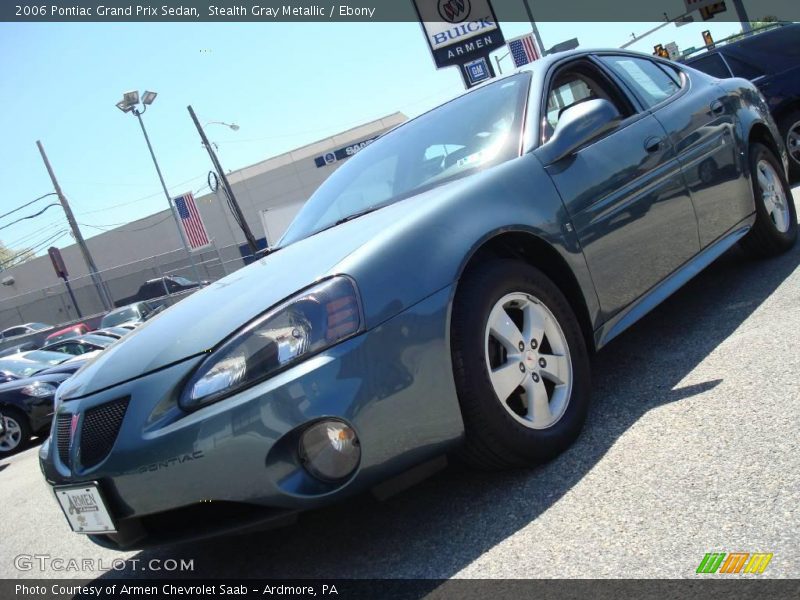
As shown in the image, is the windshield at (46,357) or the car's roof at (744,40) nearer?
the car's roof at (744,40)

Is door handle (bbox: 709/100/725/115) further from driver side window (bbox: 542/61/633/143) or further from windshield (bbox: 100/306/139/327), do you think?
windshield (bbox: 100/306/139/327)

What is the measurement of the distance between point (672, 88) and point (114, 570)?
367cm

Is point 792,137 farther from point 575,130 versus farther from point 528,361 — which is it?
point 528,361

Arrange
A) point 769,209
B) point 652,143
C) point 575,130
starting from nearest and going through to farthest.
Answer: point 575,130 → point 652,143 → point 769,209

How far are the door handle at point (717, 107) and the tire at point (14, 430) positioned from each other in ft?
25.5

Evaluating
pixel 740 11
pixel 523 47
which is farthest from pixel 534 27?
pixel 740 11

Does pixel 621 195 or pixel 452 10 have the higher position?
pixel 452 10

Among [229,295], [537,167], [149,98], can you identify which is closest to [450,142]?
[537,167]

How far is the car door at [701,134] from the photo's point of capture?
151 inches

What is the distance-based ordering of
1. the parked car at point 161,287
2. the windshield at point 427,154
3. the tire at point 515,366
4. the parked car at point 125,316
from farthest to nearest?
the parked car at point 161,287 < the parked car at point 125,316 < the windshield at point 427,154 < the tire at point 515,366

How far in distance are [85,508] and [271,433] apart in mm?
718

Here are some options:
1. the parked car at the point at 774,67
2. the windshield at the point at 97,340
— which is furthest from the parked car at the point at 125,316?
the parked car at the point at 774,67

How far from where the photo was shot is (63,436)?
99.0 inches

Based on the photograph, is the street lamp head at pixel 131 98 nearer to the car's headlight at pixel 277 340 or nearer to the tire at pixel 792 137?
the tire at pixel 792 137
